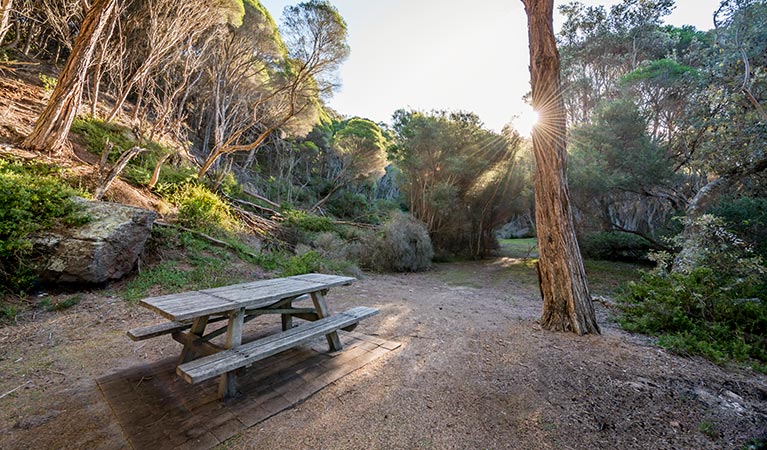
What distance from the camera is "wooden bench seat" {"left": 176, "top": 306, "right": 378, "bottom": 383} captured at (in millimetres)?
1671

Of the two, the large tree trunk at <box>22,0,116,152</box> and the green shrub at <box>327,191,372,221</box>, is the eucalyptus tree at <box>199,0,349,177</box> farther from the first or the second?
the green shrub at <box>327,191,372,221</box>

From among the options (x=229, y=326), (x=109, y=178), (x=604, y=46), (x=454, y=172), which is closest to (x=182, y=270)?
(x=109, y=178)

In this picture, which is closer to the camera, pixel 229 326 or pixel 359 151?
pixel 229 326

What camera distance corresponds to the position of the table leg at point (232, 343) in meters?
1.98

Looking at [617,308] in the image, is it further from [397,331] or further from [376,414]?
[376,414]

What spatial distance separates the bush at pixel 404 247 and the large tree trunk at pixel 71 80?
7364 mm

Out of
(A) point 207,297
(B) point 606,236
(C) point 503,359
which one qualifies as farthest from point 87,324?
(B) point 606,236

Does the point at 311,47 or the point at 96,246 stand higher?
the point at 311,47

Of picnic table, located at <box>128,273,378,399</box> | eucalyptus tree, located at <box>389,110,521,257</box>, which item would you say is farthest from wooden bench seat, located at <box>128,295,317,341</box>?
eucalyptus tree, located at <box>389,110,521,257</box>

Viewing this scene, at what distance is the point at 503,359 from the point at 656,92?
15.0 meters

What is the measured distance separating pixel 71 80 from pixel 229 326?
20.8 feet

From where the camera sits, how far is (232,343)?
2.07 meters

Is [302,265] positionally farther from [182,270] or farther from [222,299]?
[222,299]

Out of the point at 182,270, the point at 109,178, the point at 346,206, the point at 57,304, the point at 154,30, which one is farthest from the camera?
the point at 346,206
